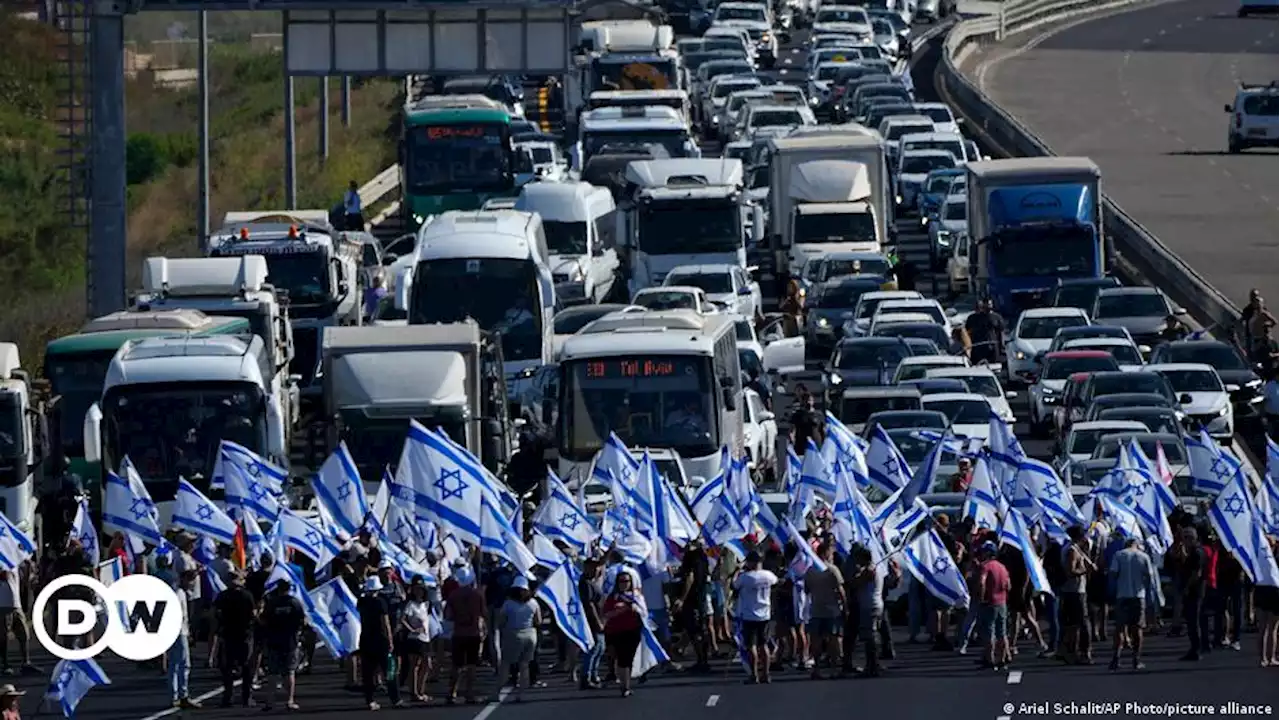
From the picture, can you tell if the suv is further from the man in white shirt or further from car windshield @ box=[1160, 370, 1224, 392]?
the man in white shirt

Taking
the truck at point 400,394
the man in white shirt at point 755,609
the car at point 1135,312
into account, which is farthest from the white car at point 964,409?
the man in white shirt at point 755,609

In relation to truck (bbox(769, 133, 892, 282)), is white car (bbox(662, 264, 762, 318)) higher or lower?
lower

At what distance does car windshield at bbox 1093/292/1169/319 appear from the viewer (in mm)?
55812

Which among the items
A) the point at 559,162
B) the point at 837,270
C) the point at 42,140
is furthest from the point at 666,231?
the point at 42,140

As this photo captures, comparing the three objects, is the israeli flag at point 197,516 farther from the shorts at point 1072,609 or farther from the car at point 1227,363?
the car at point 1227,363

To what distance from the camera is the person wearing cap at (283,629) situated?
31.3 metres

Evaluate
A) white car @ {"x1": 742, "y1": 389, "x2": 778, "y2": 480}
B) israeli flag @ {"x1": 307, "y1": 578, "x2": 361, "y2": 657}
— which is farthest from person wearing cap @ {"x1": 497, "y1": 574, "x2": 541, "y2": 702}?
white car @ {"x1": 742, "y1": 389, "x2": 778, "y2": 480}

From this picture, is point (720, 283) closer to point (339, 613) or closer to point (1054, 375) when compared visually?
point (1054, 375)

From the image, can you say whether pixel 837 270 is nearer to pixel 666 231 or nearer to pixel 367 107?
pixel 666 231

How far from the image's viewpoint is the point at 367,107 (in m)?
113

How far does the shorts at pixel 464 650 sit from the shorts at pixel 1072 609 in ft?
18.4

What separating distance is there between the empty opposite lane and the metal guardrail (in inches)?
41.7

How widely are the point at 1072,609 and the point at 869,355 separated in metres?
17.9

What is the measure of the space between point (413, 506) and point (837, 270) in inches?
1093
